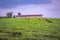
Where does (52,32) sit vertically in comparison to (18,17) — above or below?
below

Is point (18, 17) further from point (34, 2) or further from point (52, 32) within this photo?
point (52, 32)

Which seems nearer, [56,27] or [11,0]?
[56,27]

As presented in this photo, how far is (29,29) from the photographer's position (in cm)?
224

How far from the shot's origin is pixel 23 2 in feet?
7.79

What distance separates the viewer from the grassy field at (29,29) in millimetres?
2192

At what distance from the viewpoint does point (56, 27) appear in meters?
2.22

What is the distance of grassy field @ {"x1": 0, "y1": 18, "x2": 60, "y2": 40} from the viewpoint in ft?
7.19

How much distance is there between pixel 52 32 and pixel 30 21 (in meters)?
0.41

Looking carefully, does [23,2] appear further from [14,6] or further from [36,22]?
[36,22]

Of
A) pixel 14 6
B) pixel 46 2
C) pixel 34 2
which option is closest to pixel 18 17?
pixel 14 6

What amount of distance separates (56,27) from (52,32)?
0.11 m

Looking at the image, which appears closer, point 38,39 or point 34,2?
point 38,39

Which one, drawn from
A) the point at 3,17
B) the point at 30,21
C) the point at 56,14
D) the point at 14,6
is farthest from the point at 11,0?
the point at 56,14

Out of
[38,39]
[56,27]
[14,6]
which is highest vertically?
[14,6]
